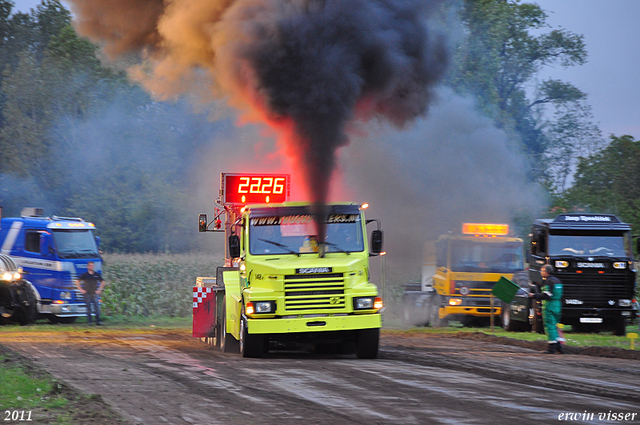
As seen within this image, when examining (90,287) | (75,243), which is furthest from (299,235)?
Result: (75,243)

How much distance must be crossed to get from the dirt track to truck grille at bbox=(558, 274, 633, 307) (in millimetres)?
5318

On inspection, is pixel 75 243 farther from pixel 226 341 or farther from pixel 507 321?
Answer: pixel 507 321

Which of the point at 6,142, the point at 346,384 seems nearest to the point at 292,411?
the point at 346,384

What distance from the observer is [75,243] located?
83.1 feet

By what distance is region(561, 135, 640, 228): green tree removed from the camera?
38.4m

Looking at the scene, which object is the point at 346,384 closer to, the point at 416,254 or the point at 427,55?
the point at 427,55

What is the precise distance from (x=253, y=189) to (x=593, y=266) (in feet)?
30.9

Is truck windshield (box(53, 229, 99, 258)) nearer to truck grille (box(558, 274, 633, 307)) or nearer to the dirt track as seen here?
the dirt track

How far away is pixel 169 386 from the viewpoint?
10477 mm

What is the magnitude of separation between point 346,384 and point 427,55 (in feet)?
32.4

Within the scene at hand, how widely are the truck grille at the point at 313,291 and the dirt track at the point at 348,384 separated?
0.98 m

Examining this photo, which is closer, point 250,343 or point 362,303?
point 362,303

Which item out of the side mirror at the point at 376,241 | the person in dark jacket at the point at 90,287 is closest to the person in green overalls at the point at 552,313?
the side mirror at the point at 376,241

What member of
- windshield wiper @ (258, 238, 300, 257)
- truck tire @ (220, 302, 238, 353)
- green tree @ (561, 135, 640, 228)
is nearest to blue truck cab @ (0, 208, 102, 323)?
truck tire @ (220, 302, 238, 353)
